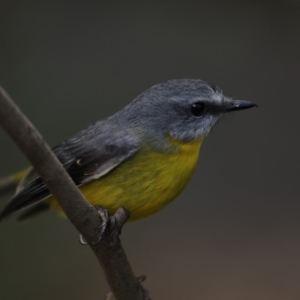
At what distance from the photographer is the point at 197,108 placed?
2.37m

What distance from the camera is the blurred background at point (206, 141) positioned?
4344 millimetres

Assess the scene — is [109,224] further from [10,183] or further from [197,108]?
[10,183]

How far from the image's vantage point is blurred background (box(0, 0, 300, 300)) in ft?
14.3

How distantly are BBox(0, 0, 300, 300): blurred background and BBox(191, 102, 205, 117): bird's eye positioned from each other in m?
2.08

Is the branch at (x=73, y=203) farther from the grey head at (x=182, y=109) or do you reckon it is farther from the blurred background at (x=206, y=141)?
the blurred background at (x=206, y=141)

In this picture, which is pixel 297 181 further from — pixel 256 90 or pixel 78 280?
pixel 78 280

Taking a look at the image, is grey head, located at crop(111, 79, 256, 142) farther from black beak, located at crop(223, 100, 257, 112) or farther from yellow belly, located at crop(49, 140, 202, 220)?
yellow belly, located at crop(49, 140, 202, 220)

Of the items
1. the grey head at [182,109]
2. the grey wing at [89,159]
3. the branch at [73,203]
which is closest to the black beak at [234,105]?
the grey head at [182,109]

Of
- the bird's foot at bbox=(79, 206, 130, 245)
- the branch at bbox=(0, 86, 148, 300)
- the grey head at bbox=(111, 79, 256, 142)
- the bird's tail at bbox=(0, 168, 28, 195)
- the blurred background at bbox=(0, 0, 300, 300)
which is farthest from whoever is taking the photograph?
the blurred background at bbox=(0, 0, 300, 300)

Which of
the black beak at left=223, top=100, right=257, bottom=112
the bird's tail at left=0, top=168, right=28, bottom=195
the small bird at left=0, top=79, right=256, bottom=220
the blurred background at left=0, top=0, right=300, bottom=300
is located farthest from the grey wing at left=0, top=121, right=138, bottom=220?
the blurred background at left=0, top=0, right=300, bottom=300

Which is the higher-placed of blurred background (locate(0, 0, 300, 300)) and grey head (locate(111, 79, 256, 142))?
grey head (locate(111, 79, 256, 142))

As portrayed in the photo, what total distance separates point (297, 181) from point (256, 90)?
0.74m

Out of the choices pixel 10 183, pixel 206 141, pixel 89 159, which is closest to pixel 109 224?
pixel 89 159

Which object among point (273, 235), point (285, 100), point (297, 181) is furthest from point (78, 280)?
point (285, 100)
